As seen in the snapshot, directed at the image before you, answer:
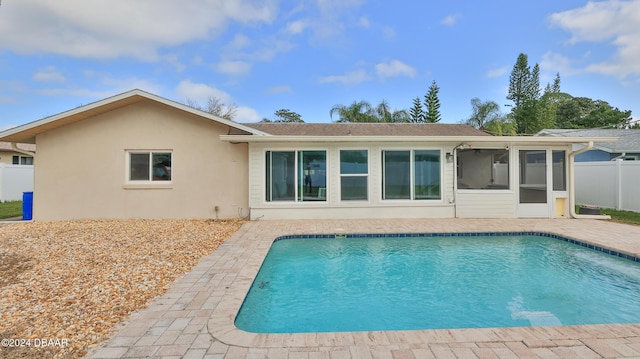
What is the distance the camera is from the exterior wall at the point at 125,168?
33.8 ft

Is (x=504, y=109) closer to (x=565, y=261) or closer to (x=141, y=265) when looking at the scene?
(x=565, y=261)

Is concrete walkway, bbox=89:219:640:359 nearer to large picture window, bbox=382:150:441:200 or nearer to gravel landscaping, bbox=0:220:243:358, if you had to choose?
gravel landscaping, bbox=0:220:243:358

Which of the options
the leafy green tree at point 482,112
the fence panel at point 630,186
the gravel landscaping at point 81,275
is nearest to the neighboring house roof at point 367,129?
the fence panel at point 630,186

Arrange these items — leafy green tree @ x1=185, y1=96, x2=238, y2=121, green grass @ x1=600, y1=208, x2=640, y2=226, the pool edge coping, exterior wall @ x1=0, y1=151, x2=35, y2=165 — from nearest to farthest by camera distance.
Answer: the pool edge coping
green grass @ x1=600, y1=208, x2=640, y2=226
exterior wall @ x1=0, y1=151, x2=35, y2=165
leafy green tree @ x1=185, y1=96, x2=238, y2=121

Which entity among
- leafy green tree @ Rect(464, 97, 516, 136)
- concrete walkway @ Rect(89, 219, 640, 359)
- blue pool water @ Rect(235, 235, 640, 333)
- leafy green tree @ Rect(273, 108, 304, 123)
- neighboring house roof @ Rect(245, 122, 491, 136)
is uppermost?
leafy green tree @ Rect(273, 108, 304, 123)

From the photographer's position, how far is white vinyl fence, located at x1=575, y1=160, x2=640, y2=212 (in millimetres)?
11461

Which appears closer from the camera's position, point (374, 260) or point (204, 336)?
point (204, 336)

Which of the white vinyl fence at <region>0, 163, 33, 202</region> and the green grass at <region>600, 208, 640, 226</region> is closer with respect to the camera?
the green grass at <region>600, 208, 640, 226</region>

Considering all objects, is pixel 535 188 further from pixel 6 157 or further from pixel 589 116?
pixel 589 116

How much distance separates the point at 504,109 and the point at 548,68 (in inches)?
326

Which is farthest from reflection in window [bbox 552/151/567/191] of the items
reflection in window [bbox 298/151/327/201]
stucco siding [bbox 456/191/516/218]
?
reflection in window [bbox 298/151/327/201]

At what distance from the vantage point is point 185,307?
3.64 meters

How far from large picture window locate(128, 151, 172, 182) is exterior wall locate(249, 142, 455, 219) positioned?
320cm

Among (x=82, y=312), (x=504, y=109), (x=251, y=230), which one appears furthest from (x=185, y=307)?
(x=504, y=109)
